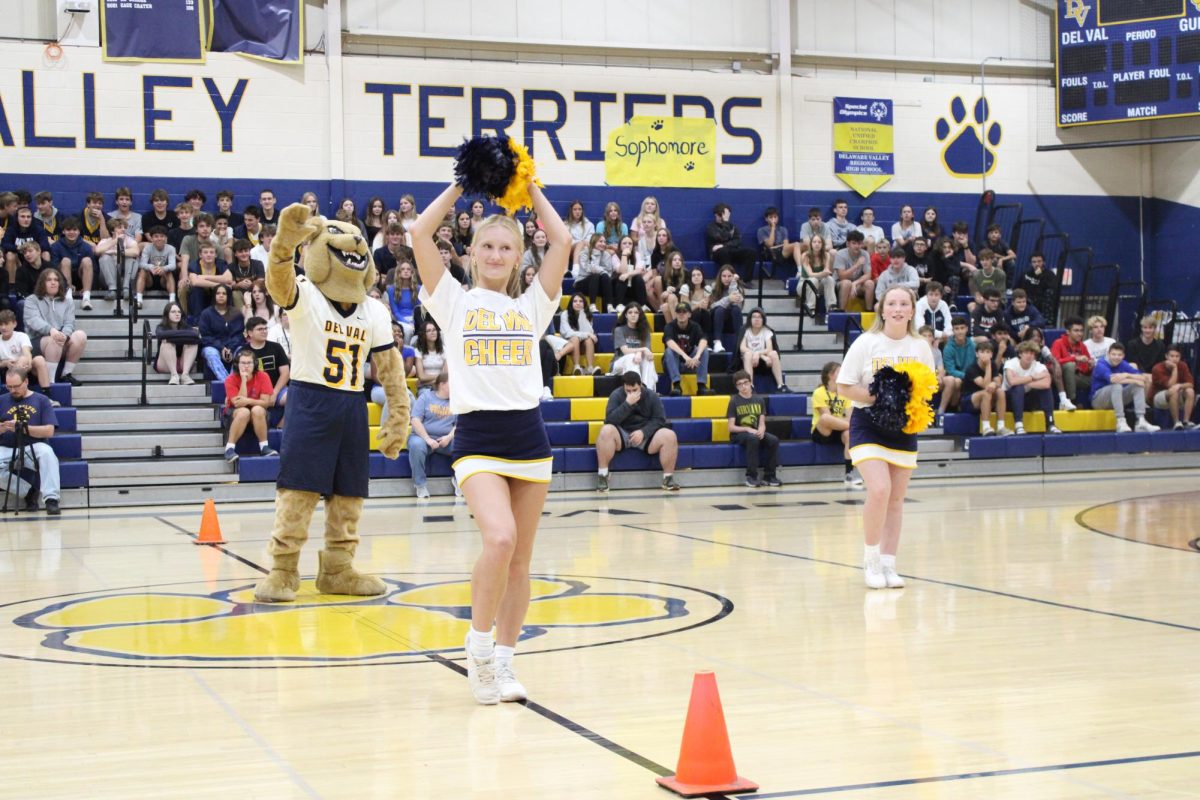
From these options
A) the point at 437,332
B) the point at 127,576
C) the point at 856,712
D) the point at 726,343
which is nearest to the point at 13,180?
the point at 437,332

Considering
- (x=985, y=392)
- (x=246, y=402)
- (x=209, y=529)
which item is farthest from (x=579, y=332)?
(x=209, y=529)

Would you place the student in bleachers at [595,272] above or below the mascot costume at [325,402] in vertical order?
above

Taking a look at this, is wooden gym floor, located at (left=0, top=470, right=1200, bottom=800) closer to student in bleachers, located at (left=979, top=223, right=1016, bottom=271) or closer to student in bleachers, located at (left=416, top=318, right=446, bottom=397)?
student in bleachers, located at (left=416, top=318, right=446, bottom=397)

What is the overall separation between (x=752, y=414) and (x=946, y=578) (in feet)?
24.4

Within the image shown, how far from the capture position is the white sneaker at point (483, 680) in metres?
4.95

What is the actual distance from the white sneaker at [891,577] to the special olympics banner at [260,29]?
13.4 metres

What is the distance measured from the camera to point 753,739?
14.3ft

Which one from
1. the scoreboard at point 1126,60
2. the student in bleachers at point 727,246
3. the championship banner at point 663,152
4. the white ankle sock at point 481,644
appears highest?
the scoreboard at point 1126,60

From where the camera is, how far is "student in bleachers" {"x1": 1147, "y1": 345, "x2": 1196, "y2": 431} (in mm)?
17641

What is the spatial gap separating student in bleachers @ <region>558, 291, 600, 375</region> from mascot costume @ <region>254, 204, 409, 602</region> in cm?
862

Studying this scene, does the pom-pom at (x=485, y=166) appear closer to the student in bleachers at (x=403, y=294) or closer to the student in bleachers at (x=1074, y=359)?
the student in bleachers at (x=403, y=294)

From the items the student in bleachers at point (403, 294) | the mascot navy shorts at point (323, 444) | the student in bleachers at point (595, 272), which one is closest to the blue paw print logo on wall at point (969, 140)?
the student in bleachers at point (595, 272)

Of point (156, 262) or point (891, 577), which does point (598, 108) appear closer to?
point (156, 262)

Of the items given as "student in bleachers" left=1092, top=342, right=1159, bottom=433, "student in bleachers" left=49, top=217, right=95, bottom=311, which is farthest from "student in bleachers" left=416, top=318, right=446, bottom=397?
"student in bleachers" left=1092, top=342, right=1159, bottom=433
